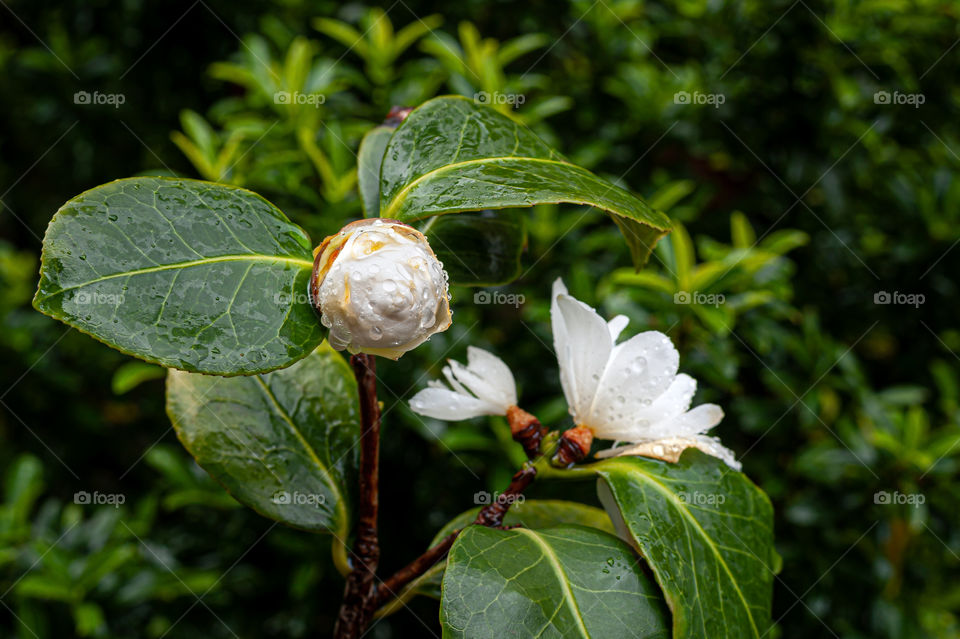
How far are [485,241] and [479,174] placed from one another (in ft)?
0.56

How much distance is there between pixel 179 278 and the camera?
49 cm

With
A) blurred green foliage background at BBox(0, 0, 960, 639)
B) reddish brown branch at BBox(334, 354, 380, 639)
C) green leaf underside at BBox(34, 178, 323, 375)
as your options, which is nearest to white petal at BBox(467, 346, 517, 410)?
reddish brown branch at BBox(334, 354, 380, 639)

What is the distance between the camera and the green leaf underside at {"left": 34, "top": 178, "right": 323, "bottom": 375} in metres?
0.46

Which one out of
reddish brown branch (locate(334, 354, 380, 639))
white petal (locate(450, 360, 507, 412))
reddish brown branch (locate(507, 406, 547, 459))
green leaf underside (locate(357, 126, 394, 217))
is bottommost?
reddish brown branch (locate(334, 354, 380, 639))

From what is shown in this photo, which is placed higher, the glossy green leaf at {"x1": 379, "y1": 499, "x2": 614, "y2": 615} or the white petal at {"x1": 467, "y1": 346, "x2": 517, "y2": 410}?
the white petal at {"x1": 467, "y1": 346, "x2": 517, "y2": 410}

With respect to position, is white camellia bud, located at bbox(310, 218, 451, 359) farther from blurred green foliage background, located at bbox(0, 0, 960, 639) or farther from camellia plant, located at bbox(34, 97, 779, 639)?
blurred green foliage background, located at bbox(0, 0, 960, 639)

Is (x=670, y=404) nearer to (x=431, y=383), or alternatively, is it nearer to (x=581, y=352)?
(x=581, y=352)

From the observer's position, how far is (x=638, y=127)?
1.67 metres

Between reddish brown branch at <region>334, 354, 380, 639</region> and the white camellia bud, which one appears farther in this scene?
reddish brown branch at <region>334, 354, 380, 639</region>

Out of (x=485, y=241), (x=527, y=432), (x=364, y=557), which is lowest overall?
(x=364, y=557)

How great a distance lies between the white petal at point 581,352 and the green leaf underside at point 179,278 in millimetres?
232

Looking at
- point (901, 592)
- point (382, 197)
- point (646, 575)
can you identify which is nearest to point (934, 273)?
point (901, 592)

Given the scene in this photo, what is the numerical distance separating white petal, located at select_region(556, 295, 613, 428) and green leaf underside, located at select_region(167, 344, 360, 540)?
24 centimetres

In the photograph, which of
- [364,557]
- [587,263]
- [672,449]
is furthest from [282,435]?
[587,263]
